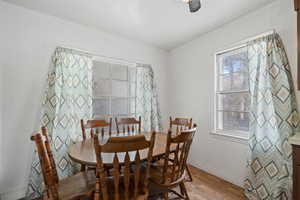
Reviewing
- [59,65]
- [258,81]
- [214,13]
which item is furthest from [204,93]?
[59,65]

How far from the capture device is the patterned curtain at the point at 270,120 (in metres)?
1.66

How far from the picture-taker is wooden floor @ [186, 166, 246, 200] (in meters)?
1.94

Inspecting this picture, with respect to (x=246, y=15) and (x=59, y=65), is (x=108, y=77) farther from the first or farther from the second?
(x=246, y=15)

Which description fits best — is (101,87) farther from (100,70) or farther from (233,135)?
(233,135)

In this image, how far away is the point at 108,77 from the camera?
280cm

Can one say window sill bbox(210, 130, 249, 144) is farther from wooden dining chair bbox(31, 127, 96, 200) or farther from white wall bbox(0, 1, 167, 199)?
white wall bbox(0, 1, 167, 199)

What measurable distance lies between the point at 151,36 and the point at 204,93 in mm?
1468

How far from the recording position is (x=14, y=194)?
6.13ft

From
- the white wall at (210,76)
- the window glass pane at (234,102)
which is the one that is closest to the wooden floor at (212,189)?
the white wall at (210,76)

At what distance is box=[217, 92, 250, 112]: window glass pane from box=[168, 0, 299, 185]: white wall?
0.60 feet

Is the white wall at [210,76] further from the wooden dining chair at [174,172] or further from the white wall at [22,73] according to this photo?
the white wall at [22,73]

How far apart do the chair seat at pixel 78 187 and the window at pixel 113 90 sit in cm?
120

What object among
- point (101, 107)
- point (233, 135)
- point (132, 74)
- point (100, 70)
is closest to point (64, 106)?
point (101, 107)

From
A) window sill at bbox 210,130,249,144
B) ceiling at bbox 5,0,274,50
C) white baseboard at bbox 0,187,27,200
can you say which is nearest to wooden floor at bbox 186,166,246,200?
window sill at bbox 210,130,249,144
